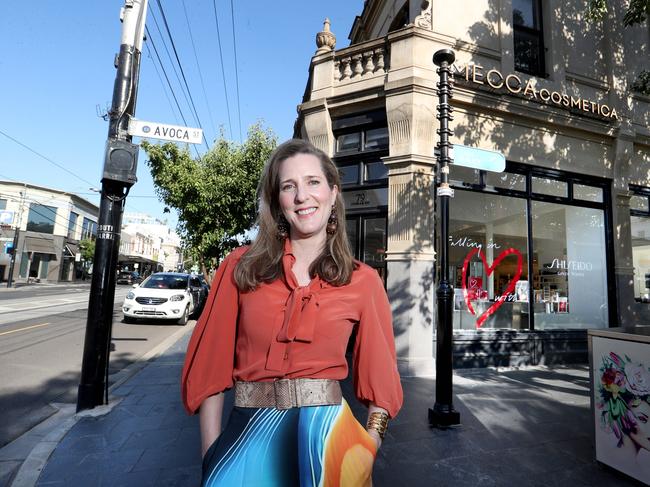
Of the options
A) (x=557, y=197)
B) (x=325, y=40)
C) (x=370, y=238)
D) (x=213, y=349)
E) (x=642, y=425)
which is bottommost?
(x=642, y=425)

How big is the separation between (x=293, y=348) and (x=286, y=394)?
0.50ft

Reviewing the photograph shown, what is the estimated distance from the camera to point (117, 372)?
20.8 feet

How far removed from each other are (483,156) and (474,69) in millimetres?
3324

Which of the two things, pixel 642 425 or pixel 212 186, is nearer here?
pixel 642 425

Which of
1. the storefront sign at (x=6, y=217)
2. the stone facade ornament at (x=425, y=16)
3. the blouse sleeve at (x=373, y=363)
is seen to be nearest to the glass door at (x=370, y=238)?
the stone facade ornament at (x=425, y=16)

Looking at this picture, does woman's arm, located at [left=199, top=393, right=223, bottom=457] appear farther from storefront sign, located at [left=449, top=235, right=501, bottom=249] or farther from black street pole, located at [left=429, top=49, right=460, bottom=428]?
storefront sign, located at [left=449, top=235, right=501, bottom=249]

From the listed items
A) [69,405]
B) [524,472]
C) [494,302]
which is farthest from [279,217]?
[494,302]

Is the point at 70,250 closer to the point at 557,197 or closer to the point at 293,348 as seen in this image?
the point at 557,197

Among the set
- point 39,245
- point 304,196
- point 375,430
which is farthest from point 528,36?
point 39,245

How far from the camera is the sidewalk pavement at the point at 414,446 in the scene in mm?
3023

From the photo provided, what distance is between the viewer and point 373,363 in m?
1.50

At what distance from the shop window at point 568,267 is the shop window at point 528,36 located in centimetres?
317

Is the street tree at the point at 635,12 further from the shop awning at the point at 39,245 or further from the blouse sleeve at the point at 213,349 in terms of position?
the shop awning at the point at 39,245

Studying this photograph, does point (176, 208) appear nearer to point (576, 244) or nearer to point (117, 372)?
point (117, 372)
